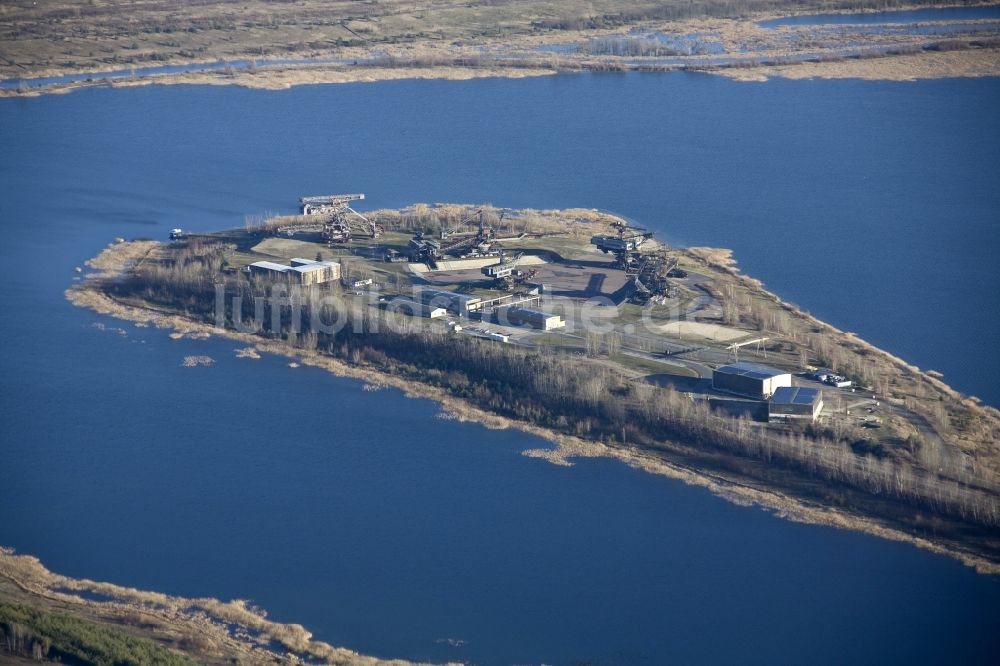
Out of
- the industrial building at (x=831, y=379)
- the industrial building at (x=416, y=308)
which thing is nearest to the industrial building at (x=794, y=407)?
the industrial building at (x=831, y=379)

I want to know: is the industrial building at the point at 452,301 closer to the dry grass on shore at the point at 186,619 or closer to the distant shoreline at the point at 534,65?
the dry grass on shore at the point at 186,619

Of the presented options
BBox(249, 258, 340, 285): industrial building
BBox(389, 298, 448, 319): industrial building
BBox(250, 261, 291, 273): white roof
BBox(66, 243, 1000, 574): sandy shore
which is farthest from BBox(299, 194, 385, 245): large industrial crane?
BBox(66, 243, 1000, 574): sandy shore

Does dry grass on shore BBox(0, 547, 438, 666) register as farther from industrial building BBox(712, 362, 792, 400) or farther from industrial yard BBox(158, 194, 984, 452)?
industrial building BBox(712, 362, 792, 400)

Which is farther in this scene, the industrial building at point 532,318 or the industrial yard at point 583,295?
the industrial building at point 532,318

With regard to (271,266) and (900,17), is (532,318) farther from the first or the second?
(900,17)

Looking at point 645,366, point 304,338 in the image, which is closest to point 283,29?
point 304,338

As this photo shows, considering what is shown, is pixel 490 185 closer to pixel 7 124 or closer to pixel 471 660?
pixel 7 124
